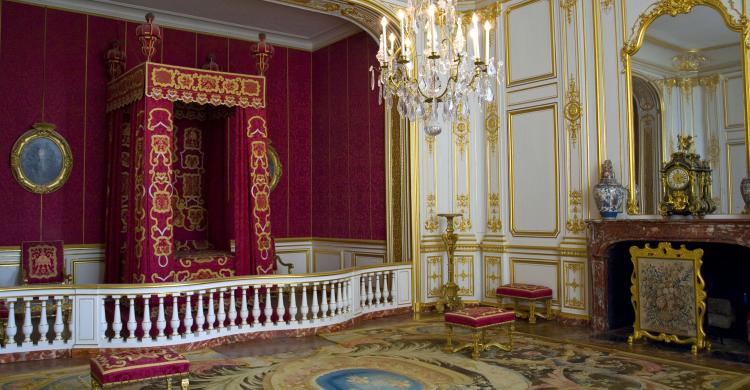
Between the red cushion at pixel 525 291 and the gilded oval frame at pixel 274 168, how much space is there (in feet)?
12.6

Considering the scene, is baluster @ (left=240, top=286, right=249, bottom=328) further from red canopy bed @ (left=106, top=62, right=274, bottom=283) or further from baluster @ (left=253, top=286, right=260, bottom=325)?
red canopy bed @ (left=106, top=62, right=274, bottom=283)

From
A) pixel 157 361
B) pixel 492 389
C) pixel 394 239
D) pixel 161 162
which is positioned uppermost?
pixel 161 162

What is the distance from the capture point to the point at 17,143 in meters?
7.19

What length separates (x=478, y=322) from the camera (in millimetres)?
5047

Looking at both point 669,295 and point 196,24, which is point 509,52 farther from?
point 196,24

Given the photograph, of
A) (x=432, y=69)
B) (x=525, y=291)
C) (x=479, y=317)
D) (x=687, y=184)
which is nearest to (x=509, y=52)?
(x=687, y=184)

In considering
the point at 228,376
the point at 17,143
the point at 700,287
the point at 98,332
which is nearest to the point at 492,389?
the point at 228,376

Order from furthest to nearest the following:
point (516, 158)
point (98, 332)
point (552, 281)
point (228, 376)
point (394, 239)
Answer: point (394, 239) → point (516, 158) → point (552, 281) → point (98, 332) → point (228, 376)

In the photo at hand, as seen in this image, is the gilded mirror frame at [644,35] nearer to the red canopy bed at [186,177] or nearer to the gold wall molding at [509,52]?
the gold wall molding at [509,52]

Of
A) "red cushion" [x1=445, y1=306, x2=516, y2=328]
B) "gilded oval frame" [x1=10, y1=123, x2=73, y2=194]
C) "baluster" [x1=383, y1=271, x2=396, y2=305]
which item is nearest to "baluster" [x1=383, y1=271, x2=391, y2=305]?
"baluster" [x1=383, y1=271, x2=396, y2=305]

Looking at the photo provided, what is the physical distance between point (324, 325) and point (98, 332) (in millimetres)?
2107

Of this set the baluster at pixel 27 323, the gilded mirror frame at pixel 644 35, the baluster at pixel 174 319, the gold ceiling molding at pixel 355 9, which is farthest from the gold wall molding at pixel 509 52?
the baluster at pixel 27 323

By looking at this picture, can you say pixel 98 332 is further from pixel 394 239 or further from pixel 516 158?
pixel 516 158

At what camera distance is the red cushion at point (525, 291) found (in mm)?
6586
